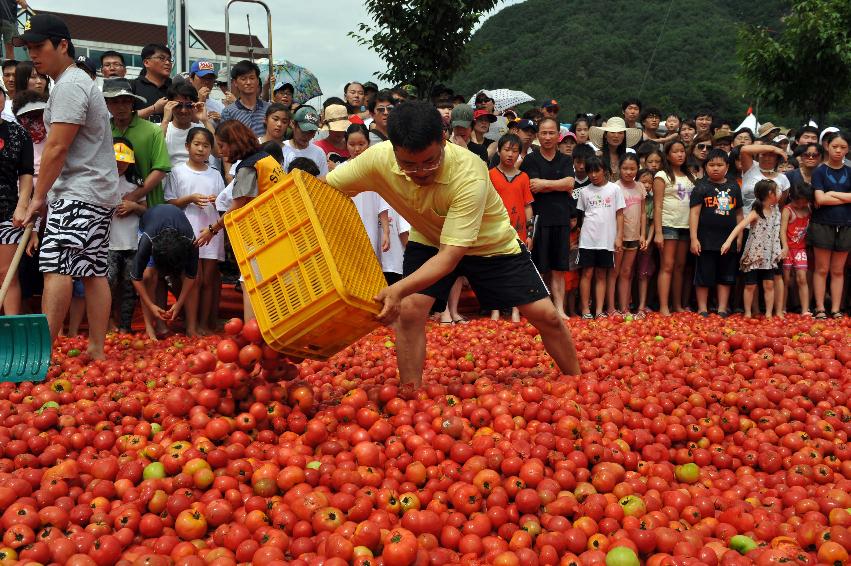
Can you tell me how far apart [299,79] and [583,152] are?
634cm

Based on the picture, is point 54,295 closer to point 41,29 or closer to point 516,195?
point 41,29

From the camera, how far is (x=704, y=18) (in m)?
46.4

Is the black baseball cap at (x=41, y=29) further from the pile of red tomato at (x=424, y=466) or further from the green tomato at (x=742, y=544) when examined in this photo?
the green tomato at (x=742, y=544)

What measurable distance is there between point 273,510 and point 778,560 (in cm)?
228

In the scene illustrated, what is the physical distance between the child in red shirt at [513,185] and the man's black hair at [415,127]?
521 centimetres

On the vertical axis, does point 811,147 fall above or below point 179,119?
above

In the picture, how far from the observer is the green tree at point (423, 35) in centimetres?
1483

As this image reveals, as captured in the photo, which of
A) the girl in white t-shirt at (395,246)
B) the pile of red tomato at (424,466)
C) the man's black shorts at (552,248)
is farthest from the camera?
the man's black shorts at (552,248)

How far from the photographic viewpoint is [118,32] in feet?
189

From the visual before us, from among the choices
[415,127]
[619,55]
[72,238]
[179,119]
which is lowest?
[72,238]

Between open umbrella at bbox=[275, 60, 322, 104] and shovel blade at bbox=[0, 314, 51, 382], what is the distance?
8.97 metres

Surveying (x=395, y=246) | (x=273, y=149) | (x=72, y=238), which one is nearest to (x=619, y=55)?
(x=395, y=246)

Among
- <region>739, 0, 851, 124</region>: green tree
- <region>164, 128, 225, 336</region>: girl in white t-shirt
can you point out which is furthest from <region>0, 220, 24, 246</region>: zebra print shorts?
<region>739, 0, 851, 124</region>: green tree

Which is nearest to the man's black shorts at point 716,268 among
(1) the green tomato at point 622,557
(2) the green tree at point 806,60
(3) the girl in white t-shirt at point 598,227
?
(3) the girl in white t-shirt at point 598,227
